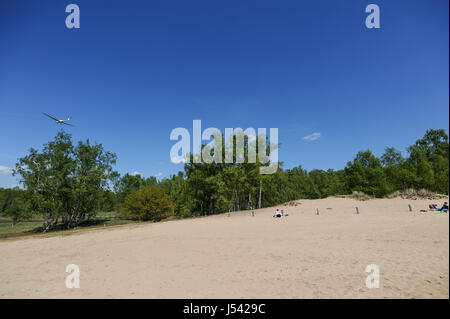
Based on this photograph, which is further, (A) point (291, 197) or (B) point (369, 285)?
(A) point (291, 197)

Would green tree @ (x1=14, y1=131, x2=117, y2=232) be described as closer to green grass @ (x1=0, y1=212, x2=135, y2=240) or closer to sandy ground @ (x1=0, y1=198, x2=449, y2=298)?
green grass @ (x1=0, y1=212, x2=135, y2=240)

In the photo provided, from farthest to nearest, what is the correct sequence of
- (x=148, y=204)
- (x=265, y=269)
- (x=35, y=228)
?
(x=148, y=204)
(x=35, y=228)
(x=265, y=269)

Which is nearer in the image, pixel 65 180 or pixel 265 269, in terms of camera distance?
pixel 265 269

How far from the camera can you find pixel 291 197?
8112cm

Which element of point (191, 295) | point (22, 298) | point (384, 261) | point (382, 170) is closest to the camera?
point (191, 295)

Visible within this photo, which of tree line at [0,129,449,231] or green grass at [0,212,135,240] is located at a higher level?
tree line at [0,129,449,231]

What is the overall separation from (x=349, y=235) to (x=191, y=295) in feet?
41.5

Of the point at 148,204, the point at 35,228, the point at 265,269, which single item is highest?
the point at 265,269

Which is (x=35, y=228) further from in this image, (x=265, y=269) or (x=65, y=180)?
(x=265, y=269)

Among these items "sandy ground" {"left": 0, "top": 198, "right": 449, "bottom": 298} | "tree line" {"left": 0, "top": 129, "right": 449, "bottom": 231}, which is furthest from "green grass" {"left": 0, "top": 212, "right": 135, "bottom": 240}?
"sandy ground" {"left": 0, "top": 198, "right": 449, "bottom": 298}

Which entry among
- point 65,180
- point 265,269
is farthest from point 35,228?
point 265,269

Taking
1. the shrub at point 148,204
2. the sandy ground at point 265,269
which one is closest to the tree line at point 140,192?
the shrub at point 148,204
